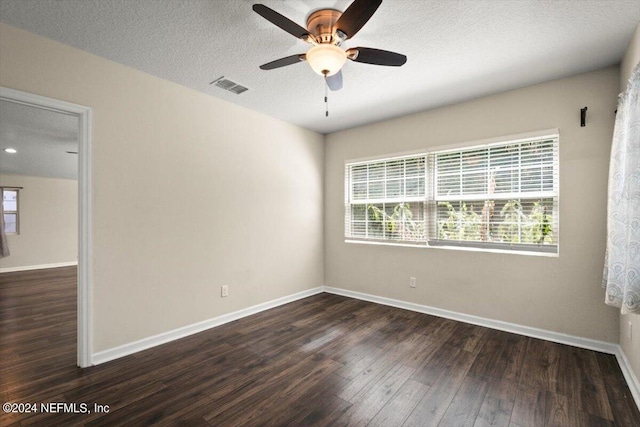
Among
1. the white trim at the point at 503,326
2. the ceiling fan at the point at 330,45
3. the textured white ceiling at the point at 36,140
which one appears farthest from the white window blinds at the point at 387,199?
the textured white ceiling at the point at 36,140

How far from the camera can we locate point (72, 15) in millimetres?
1946

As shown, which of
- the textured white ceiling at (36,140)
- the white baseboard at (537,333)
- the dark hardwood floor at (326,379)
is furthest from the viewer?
the textured white ceiling at (36,140)

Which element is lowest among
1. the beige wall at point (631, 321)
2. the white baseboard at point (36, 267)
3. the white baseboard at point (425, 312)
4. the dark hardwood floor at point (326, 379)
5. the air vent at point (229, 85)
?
the white baseboard at point (36, 267)

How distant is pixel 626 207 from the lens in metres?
1.80

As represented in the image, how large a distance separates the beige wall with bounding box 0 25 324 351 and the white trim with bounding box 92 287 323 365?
0.18 ft

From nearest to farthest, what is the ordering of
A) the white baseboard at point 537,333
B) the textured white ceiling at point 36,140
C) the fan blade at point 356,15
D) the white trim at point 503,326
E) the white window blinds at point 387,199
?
1. the fan blade at point 356,15
2. the white baseboard at point 537,333
3. the white trim at point 503,326
4. the textured white ceiling at point 36,140
5. the white window blinds at point 387,199

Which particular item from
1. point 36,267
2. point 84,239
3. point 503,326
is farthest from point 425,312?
point 36,267

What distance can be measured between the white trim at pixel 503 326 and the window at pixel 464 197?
2.70 ft

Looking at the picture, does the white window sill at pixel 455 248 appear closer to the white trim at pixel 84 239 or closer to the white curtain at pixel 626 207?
the white curtain at pixel 626 207

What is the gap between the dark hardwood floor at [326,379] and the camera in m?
1.81

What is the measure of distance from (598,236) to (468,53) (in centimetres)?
205

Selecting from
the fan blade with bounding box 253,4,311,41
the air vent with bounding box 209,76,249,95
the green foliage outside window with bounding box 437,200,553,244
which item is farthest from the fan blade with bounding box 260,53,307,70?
the green foliage outside window with bounding box 437,200,553,244

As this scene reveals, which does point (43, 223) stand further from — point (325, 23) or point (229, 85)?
point (325, 23)

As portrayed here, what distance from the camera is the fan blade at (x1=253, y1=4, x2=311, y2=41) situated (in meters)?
1.53
